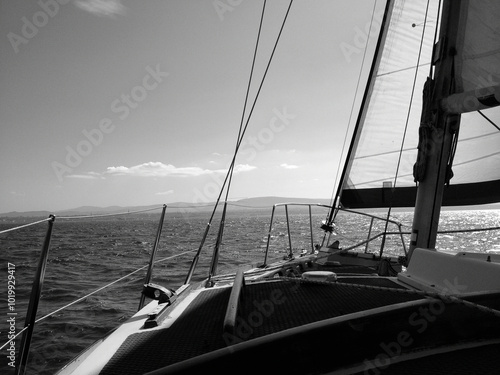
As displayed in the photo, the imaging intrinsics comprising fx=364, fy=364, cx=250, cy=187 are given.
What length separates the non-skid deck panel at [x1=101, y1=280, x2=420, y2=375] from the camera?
4.83ft

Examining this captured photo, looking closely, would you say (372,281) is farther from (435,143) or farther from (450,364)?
(435,143)

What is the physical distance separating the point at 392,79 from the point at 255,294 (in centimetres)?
511

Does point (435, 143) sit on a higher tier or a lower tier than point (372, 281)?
higher

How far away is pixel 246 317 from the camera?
1725 millimetres

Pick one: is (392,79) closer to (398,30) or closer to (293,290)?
(398,30)

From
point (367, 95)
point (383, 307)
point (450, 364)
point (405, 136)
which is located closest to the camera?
point (450, 364)

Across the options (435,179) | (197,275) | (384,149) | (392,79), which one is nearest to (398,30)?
(392,79)

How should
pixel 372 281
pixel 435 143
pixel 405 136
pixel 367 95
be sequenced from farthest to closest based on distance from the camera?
pixel 367 95
pixel 405 136
pixel 435 143
pixel 372 281

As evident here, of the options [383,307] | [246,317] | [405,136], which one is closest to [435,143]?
[383,307]

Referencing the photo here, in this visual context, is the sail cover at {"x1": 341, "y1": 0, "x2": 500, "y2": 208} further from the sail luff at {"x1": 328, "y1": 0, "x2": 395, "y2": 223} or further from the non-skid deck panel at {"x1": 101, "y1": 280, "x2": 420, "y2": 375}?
the non-skid deck panel at {"x1": 101, "y1": 280, "x2": 420, "y2": 375}

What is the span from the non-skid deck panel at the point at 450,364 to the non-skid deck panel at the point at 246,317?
15.4 inches

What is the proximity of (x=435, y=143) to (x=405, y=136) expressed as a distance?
287 centimetres

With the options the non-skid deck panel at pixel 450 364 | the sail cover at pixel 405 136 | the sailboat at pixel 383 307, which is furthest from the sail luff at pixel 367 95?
the non-skid deck panel at pixel 450 364

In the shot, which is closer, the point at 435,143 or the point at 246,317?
the point at 246,317
